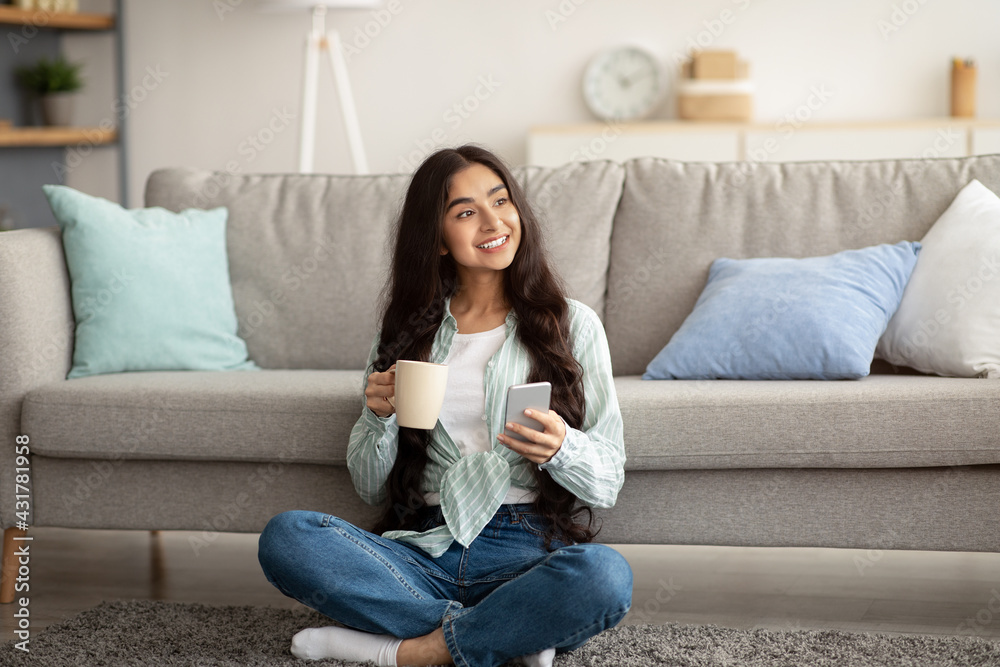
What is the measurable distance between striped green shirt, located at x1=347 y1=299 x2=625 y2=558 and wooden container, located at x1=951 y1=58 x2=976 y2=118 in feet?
10.7

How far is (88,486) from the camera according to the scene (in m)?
2.08

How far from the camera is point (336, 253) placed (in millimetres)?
2498

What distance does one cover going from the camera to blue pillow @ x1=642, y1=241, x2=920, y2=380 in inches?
79.4

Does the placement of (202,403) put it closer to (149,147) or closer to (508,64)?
(508,64)

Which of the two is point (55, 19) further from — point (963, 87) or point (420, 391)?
point (420, 391)

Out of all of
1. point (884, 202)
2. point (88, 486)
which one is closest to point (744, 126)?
point (884, 202)

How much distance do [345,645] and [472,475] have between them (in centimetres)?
33

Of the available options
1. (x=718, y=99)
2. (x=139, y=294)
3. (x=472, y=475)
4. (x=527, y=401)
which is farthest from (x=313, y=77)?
(x=527, y=401)

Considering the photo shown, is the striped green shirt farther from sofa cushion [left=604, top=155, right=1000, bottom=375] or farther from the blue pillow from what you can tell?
sofa cushion [left=604, top=155, right=1000, bottom=375]

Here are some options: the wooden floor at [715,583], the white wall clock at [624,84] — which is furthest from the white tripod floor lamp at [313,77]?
the wooden floor at [715,583]

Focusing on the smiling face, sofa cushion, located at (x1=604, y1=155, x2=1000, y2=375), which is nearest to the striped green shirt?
the smiling face

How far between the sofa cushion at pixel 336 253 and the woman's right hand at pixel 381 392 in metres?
0.80

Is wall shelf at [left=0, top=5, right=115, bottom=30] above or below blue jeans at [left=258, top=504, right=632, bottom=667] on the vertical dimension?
above

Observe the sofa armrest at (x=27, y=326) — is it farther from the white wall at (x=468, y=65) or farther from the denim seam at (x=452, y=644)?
the white wall at (x=468, y=65)
